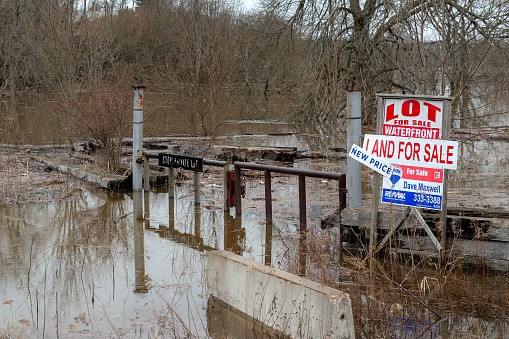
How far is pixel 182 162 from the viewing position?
1059 cm

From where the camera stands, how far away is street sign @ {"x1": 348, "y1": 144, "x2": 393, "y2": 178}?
6918 millimetres

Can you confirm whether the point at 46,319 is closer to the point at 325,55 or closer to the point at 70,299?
the point at 70,299

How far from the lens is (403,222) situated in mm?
7449

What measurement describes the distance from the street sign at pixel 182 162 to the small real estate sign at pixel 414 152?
3649 mm

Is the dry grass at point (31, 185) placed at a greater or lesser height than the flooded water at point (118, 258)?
greater

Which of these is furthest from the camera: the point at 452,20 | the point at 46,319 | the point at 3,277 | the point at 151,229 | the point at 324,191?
the point at 452,20

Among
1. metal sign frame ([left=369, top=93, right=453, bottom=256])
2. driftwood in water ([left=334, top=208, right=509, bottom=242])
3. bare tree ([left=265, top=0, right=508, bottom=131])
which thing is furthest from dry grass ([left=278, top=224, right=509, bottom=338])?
bare tree ([left=265, top=0, right=508, bottom=131])

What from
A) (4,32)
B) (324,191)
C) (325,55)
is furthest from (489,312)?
(4,32)

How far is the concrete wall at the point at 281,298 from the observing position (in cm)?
498

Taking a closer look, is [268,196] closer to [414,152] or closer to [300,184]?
[300,184]

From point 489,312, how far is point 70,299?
3.61m

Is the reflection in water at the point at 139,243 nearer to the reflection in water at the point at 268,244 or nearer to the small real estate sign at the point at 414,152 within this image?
the reflection in water at the point at 268,244

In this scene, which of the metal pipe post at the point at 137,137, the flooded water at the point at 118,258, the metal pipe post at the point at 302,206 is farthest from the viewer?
the metal pipe post at the point at 137,137

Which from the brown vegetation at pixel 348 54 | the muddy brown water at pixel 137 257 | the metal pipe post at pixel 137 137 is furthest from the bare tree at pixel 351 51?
the metal pipe post at pixel 137 137
